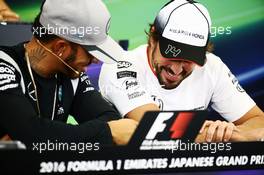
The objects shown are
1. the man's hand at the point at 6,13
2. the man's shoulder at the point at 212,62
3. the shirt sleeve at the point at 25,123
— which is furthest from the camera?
the man's shoulder at the point at 212,62

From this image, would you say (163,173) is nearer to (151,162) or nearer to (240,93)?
(151,162)

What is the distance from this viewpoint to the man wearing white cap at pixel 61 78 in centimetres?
159

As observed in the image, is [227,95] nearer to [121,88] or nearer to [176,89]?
[176,89]

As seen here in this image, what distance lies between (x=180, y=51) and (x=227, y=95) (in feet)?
0.85

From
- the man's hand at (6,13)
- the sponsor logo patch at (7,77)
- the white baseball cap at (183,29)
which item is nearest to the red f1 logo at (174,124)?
the white baseball cap at (183,29)

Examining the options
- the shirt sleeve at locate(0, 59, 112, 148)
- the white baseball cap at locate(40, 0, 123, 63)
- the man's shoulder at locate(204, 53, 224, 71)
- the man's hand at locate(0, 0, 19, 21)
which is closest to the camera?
the shirt sleeve at locate(0, 59, 112, 148)

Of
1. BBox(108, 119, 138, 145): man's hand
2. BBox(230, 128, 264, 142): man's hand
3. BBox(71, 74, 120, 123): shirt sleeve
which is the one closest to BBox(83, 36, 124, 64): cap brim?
BBox(71, 74, 120, 123): shirt sleeve

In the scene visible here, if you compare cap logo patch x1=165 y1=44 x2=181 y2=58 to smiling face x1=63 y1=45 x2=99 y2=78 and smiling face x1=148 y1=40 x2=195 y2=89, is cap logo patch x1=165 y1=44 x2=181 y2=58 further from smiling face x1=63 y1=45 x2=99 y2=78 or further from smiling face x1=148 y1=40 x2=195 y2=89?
smiling face x1=63 y1=45 x2=99 y2=78

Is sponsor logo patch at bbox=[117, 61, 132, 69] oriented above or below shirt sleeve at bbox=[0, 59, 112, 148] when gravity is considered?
above

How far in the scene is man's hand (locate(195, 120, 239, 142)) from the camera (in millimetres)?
1821

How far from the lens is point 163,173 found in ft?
5.82

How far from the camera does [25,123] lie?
1.54 metres

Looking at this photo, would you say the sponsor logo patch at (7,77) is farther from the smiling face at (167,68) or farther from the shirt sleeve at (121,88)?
the smiling face at (167,68)

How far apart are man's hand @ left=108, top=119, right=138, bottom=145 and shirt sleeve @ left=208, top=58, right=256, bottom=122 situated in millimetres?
365
